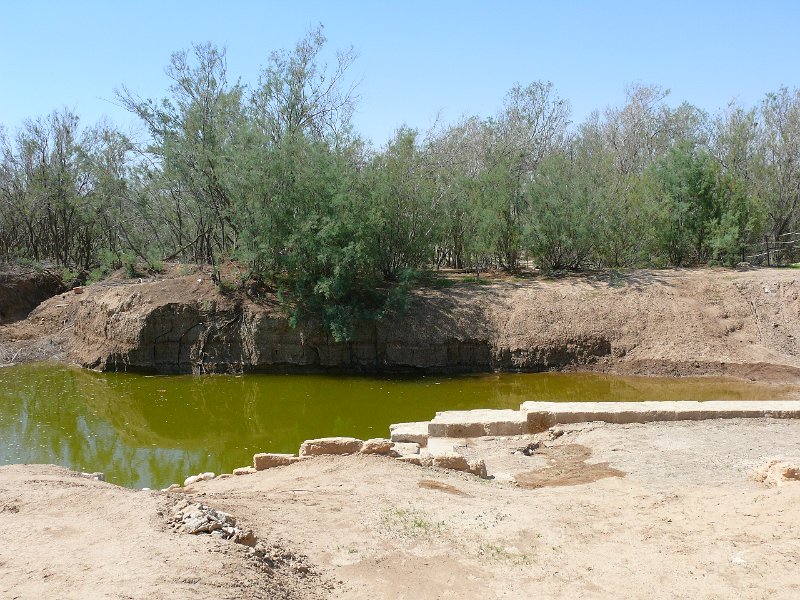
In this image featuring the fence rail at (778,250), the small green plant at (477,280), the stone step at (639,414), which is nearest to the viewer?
the stone step at (639,414)

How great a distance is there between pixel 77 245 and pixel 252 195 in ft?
45.9

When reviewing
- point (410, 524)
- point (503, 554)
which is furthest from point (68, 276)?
point (503, 554)

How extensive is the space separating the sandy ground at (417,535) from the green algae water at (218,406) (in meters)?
3.67

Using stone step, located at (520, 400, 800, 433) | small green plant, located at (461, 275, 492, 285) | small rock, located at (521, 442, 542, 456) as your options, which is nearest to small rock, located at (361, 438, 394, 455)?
small rock, located at (521, 442, 542, 456)

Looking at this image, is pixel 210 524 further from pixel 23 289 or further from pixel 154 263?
pixel 23 289

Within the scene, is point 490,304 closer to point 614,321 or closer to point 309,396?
point 614,321

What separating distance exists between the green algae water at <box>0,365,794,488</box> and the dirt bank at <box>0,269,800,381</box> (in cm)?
66

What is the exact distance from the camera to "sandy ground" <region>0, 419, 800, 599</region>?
Result: 199 inches

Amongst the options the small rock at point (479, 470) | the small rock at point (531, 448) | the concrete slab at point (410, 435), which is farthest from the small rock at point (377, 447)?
the small rock at point (531, 448)

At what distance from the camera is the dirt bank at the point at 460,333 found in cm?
1839

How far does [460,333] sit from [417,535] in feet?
40.5

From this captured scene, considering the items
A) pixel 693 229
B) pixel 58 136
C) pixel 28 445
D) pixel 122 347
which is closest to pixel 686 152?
pixel 693 229

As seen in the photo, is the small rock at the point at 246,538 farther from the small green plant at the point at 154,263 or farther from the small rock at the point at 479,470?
the small green plant at the point at 154,263

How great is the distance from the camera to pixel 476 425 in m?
11.0
